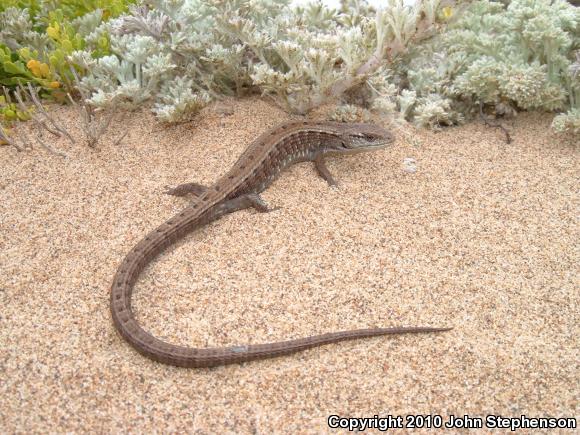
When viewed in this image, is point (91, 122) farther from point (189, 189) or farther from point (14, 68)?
point (189, 189)

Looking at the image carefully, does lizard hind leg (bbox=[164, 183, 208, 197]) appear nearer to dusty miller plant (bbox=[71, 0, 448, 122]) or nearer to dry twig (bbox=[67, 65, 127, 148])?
dusty miller plant (bbox=[71, 0, 448, 122])

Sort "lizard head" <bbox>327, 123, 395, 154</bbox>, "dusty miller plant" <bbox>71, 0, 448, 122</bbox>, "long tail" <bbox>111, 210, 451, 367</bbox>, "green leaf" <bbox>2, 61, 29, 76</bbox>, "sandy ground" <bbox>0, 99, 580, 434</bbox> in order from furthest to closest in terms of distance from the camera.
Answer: "green leaf" <bbox>2, 61, 29, 76</bbox> → "lizard head" <bbox>327, 123, 395, 154</bbox> → "dusty miller plant" <bbox>71, 0, 448, 122</bbox> → "long tail" <bbox>111, 210, 451, 367</bbox> → "sandy ground" <bbox>0, 99, 580, 434</bbox>

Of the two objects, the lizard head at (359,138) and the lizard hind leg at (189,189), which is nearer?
the lizard hind leg at (189,189)

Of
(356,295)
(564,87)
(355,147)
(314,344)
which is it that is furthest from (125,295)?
(564,87)

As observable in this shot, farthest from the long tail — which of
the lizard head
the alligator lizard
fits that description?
the lizard head

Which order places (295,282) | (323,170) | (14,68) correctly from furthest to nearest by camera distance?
(14,68) < (323,170) < (295,282)

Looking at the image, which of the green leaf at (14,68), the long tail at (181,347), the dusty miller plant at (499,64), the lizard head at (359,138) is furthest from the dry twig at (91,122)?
the dusty miller plant at (499,64)

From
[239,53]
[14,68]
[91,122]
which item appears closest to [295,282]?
[239,53]

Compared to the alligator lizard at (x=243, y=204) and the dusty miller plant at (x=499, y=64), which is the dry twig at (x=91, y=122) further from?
the dusty miller plant at (x=499, y=64)
